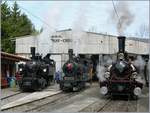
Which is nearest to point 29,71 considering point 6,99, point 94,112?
point 6,99

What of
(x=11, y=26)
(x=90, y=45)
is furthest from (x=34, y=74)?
(x=11, y=26)

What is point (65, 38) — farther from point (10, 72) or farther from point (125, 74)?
point (125, 74)

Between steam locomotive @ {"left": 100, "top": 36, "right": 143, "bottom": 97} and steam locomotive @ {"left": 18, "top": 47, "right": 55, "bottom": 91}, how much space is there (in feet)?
21.5

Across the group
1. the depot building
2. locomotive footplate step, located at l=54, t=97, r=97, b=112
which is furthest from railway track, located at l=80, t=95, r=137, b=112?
the depot building

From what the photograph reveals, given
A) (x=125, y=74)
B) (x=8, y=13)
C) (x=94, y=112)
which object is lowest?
(x=94, y=112)

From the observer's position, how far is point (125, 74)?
20.6 metres

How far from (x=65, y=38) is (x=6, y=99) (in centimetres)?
2169

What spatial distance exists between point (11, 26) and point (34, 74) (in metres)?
26.9

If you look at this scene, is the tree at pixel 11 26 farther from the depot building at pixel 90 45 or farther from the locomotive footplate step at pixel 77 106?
the locomotive footplate step at pixel 77 106

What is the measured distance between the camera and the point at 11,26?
52344 mm

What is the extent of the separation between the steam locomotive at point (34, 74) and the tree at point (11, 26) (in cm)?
1939

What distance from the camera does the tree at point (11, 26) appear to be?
49.7 meters

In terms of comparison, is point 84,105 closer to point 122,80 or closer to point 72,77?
point 122,80

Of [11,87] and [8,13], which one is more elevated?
[8,13]
